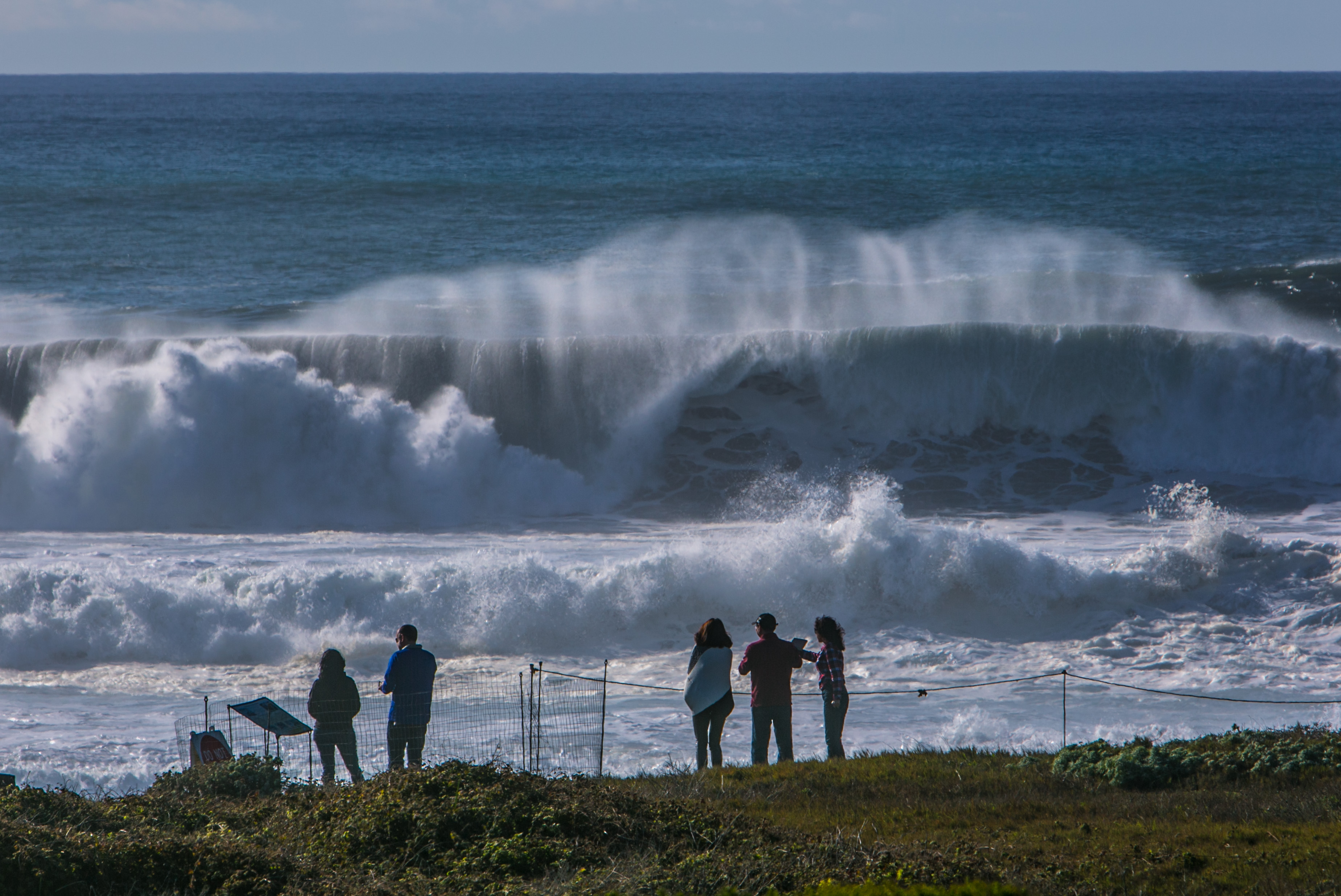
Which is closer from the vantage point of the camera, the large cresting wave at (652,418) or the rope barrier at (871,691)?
the rope barrier at (871,691)

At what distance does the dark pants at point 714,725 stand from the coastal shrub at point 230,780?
2.84 meters

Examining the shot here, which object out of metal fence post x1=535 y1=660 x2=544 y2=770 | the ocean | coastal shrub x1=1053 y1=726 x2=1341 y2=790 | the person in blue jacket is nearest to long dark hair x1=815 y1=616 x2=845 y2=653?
the ocean

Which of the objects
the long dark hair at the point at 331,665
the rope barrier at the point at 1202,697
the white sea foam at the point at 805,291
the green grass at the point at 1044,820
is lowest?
the rope barrier at the point at 1202,697

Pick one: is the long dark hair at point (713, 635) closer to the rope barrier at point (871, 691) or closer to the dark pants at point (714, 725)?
the dark pants at point (714, 725)

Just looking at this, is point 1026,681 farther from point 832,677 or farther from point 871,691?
point 832,677

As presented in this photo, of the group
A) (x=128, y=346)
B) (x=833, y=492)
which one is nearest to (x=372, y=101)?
(x=128, y=346)

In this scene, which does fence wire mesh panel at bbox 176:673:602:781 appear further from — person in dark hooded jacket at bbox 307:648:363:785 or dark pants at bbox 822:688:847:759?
dark pants at bbox 822:688:847:759

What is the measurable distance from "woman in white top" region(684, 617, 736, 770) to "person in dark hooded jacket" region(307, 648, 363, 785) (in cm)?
236

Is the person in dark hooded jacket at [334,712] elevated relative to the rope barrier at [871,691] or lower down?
elevated

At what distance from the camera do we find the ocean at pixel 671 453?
39.0 feet

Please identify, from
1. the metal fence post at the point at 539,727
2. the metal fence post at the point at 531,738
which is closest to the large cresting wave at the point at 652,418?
the metal fence post at the point at 539,727

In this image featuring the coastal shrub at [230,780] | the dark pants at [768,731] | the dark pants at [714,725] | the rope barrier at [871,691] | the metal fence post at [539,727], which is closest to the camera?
the coastal shrub at [230,780]

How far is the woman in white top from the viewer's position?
821 centimetres

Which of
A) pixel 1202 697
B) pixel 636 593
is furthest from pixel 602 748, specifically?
pixel 1202 697
